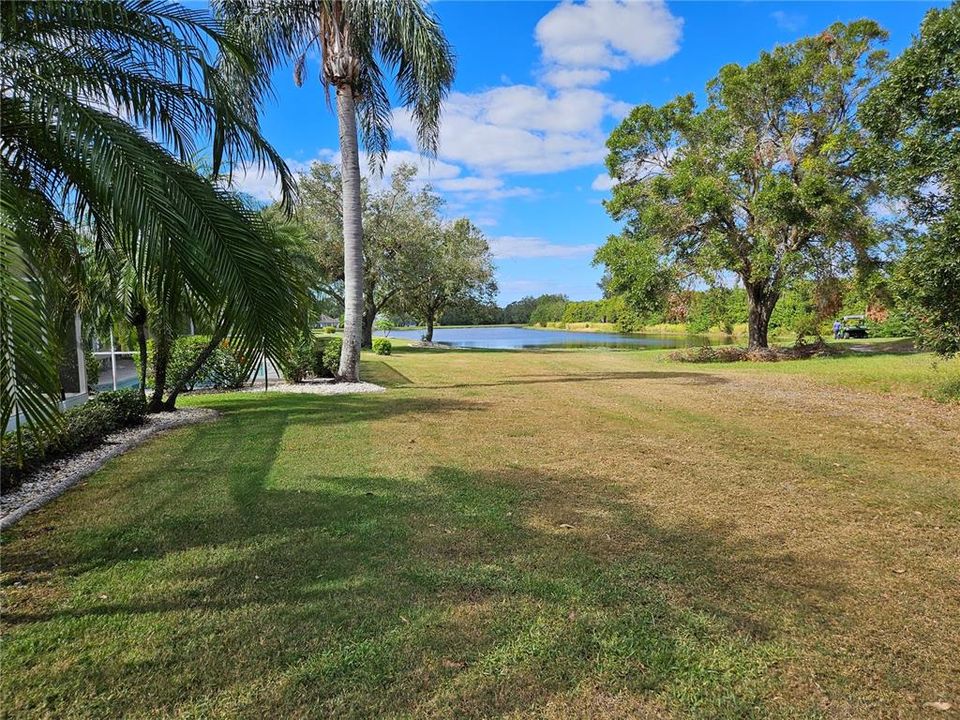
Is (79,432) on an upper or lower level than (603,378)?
upper

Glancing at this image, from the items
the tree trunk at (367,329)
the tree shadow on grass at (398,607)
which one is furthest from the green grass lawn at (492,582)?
the tree trunk at (367,329)

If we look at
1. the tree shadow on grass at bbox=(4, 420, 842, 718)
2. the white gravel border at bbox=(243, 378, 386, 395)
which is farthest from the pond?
the tree shadow on grass at bbox=(4, 420, 842, 718)

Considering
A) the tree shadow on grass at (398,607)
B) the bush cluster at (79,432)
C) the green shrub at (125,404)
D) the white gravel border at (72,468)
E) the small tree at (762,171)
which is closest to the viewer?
the tree shadow on grass at (398,607)

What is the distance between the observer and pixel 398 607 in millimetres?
2766

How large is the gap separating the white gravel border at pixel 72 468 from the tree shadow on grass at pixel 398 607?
1.94 feet

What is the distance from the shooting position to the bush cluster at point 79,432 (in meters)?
4.72

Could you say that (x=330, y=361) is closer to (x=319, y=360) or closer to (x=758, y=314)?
(x=319, y=360)

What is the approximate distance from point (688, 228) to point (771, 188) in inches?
134

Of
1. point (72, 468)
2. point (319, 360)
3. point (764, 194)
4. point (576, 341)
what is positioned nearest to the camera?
point (72, 468)

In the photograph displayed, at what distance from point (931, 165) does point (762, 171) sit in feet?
36.5

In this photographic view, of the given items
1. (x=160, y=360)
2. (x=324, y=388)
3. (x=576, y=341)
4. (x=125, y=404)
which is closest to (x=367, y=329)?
(x=324, y=388)

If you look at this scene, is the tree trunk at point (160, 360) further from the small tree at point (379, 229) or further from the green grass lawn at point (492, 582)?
the small tree at point (379, 229)

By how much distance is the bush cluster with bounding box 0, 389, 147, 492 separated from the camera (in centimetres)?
472

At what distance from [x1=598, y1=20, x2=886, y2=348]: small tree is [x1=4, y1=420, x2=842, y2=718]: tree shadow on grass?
15.6m
